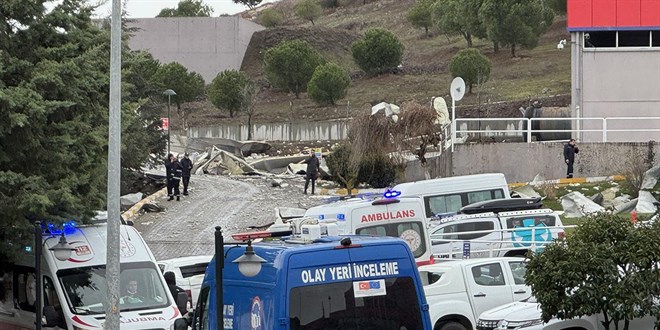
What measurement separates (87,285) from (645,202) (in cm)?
1952

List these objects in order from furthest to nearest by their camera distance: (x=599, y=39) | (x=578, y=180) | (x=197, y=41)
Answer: (x=197, y=41) < (x=599, y=39) < (x=578, y=180)

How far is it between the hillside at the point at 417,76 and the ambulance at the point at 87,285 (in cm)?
4797

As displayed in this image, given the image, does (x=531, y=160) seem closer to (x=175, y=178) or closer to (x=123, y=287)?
(x=175, y=178)

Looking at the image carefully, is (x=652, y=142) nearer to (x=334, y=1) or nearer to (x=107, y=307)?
(x=107, y=307)

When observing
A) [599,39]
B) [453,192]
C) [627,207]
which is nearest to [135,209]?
[453,192]

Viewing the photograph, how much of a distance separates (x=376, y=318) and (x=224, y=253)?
190cm

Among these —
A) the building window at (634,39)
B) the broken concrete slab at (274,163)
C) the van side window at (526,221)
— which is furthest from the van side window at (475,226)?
the broken concrete slab at (274,163)

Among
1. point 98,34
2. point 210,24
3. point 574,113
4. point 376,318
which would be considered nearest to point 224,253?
point 376,318

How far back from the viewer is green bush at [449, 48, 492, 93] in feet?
241

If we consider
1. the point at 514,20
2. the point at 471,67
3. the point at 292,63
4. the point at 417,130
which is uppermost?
the point at 514,20

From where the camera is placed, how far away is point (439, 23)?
9531cm

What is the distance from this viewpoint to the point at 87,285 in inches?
646

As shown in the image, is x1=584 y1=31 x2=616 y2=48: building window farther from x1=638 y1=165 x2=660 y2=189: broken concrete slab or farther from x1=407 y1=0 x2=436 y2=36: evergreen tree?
x1=407 y1=0 x2=436 y2=36: evergreen tree

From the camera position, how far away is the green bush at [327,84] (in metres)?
75.1
